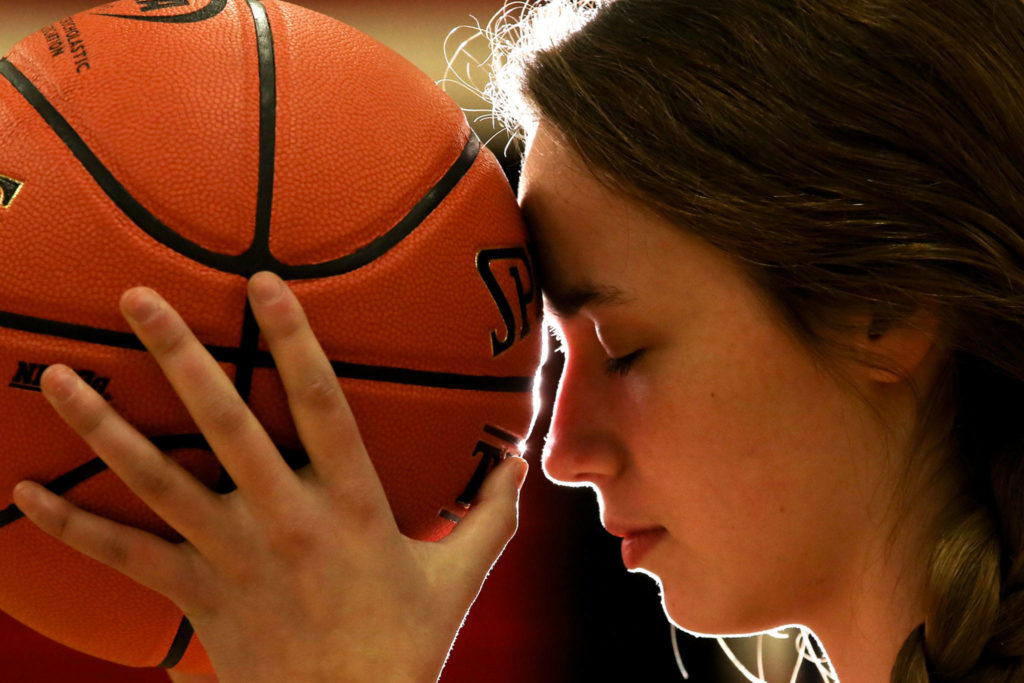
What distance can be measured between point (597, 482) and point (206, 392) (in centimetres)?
41

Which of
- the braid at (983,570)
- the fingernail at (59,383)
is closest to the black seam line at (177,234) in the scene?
the fingernail at (59,383)

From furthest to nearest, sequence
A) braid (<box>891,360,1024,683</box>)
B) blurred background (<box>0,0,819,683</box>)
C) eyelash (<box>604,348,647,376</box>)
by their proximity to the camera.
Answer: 1. blurred background (<box>0,0,819,683</box>)
2. eyelash (<box>604,348,647,376</box>)
3. braid (<box>891,360,1024,683</box>)

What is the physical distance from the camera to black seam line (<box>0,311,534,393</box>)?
0.71m

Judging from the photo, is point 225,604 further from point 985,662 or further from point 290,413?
point 985,662

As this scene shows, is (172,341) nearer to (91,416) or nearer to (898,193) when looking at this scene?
(91,416)

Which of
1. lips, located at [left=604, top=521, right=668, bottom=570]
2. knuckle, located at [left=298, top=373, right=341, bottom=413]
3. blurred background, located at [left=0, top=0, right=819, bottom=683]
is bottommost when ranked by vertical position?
blurred background, located at [left=0, top=0, right=819, bottom=683]

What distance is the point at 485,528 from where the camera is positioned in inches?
33.9

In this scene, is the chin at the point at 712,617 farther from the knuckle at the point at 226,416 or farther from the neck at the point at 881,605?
the knuckle at the point at 226,416

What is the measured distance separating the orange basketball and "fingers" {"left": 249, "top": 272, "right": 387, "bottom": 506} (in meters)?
0.02

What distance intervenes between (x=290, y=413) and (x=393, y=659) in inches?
8.2

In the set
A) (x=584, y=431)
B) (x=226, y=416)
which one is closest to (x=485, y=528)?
(x=584, y=431)

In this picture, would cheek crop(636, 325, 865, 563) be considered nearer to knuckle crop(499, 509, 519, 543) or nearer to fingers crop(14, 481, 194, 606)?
knuckle crop(499, 509, 519, 543)

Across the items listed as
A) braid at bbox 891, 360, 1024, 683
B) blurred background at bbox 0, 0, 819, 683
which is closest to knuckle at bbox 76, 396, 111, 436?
braid at bbox 891, 360, 1024, 683

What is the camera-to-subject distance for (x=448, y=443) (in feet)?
2.70
